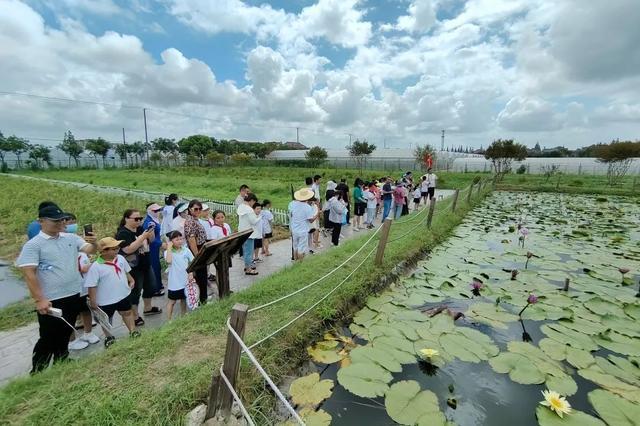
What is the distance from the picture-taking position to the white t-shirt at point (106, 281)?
146 inches

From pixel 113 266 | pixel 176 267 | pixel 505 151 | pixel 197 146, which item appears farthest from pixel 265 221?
pixel 197 146

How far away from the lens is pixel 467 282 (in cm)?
594

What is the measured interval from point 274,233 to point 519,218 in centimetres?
941

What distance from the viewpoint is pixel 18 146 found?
50438mm

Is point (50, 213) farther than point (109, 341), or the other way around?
point (109, 341)

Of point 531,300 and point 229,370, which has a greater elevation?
point 229,370

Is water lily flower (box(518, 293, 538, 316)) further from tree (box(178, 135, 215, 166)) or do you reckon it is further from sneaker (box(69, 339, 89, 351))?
tree (box(178, 135, 215, 166))

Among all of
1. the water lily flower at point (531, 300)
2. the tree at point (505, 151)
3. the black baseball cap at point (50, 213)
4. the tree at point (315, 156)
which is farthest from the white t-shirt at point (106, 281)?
the tree at point (315, 156)

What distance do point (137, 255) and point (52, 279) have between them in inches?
47.4

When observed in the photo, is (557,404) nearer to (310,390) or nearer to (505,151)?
(310,390)

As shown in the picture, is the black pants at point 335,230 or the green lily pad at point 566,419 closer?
the green lily pad at point 566,419

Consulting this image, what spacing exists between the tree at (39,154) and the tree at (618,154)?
70597 millimetres

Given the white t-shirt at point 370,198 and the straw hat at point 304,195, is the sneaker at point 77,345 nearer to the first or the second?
the straw hat at point 304,195

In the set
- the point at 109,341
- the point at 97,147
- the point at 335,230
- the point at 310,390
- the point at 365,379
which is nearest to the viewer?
the point at 310,390
